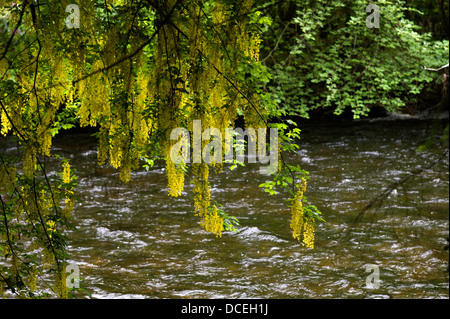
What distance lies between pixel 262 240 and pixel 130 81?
503cm

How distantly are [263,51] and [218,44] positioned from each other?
11557 mm

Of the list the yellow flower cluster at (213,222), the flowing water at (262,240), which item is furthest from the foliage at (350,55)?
the yellow flower cluster at (213,222)

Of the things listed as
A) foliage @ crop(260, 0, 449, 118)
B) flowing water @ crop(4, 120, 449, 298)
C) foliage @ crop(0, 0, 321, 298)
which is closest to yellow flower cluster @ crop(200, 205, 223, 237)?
foliage @ crop(0, 0, 321, 298)

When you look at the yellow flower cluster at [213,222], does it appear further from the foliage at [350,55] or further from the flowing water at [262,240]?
the foliage at [350,55]

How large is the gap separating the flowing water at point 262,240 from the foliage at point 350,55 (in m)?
1.91

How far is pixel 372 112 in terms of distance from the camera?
16.5 metres

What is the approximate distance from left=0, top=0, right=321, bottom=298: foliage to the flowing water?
0.90m

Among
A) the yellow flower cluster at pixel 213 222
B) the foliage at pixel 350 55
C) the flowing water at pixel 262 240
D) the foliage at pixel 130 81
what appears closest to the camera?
the foliage at pixel 130 81

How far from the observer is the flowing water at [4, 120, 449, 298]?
6.44m

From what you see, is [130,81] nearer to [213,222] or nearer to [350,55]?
[213,222]

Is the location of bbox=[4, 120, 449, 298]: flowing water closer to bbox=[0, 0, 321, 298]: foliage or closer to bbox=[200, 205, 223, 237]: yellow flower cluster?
bbox=[0, 0, 321, 298]: foliage

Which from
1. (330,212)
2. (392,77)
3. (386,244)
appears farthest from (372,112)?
(386,244)

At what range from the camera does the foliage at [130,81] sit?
10.9ft

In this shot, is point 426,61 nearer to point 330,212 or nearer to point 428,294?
point 330,212
